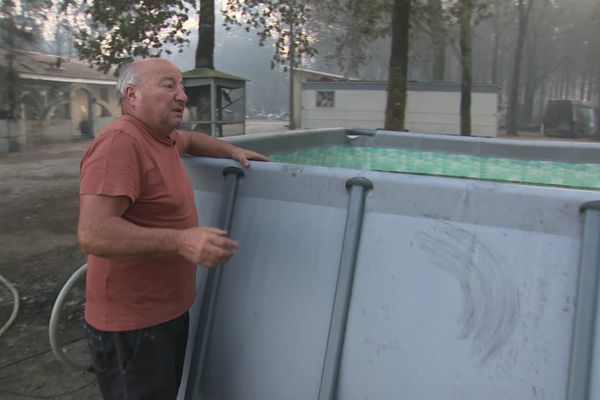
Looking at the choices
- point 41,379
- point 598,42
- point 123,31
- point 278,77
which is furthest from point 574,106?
point 278,77

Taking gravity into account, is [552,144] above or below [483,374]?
above

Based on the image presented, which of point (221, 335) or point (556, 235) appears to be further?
point (221, 335)

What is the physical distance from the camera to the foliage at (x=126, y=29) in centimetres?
1023

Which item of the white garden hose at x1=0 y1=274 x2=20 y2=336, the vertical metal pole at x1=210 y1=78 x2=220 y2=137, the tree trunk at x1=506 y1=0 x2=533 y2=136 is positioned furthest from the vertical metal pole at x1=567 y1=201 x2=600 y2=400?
the tree trunk at x1=506 y1=0 x2=533 y2=136

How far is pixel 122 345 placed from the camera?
182 cm

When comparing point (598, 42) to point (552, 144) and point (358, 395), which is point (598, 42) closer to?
point (552, 144)

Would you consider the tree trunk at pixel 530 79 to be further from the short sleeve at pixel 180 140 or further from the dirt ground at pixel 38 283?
the short sleeve at pixel 180 140

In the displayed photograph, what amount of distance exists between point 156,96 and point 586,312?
60.8 inches

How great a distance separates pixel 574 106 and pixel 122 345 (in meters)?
34.9

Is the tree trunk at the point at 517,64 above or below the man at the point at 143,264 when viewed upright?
above

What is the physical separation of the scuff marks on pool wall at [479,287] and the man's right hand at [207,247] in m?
0.68

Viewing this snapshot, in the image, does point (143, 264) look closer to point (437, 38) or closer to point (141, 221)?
point (141, 221)

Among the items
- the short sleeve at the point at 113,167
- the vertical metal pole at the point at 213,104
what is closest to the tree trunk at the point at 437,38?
the vertical metal pole at the point at 213,104

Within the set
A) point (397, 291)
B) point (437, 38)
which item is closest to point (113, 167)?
point (397, 291)
